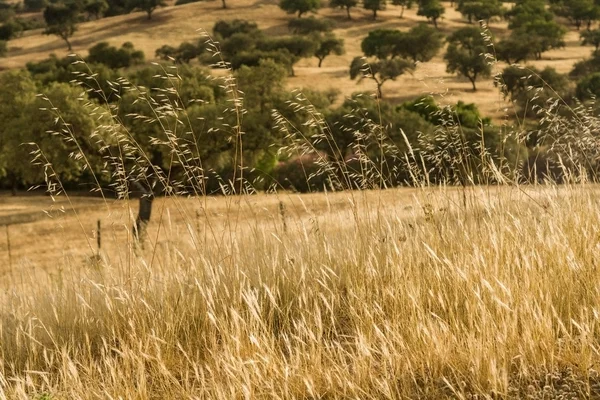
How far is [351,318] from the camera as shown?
3.85 metres

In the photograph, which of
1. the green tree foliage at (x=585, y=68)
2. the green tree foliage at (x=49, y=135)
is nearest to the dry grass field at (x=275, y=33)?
the green tree foliage at (x=585, y=68)

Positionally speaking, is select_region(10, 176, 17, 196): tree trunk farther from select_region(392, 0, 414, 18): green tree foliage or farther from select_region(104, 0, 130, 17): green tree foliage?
select_region(104, 0, 130, 17): green tree foliage

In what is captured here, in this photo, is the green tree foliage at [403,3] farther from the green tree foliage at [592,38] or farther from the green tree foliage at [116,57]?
the green tree foliage at [116,57]

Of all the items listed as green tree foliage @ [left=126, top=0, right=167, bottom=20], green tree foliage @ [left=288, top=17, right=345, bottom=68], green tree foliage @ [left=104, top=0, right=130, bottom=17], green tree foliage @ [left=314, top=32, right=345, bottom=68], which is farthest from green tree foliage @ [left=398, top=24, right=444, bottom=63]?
green tree foliage @ [left=104, top=0, right=130, bottom=17]

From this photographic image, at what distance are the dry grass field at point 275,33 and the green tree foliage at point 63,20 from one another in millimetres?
1388

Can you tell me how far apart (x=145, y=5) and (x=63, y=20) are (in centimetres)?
1613

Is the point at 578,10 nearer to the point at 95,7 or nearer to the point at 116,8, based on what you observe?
the point at 116,8

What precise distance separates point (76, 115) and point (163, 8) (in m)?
92.4

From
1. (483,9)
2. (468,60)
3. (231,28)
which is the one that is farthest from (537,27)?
(231,28)

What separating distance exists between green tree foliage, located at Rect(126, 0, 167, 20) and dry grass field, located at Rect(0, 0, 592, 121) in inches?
42.9

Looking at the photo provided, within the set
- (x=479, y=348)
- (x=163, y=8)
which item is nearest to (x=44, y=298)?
(x=479, y=348)

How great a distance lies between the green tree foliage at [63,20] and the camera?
10181 centimetres

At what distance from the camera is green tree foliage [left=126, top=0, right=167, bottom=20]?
114 m

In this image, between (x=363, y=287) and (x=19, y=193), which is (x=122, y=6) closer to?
(x=19, y=193)
